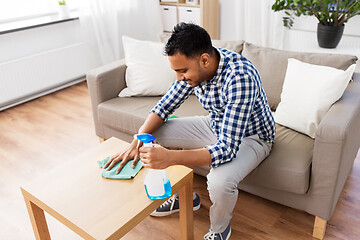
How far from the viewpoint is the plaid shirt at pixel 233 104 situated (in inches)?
54.1

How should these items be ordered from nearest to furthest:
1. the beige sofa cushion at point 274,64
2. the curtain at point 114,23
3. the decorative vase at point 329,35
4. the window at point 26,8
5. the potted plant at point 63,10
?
the beige sofa cushion at point 274,64 < the decorative vase at point 329,35 < the window at point 26,8 < the potted plant at point 63,10 < the curtain at point 114,23

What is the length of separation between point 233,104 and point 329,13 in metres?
1.79

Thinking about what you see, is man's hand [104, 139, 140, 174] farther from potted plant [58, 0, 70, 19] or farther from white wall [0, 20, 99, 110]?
potted plant [58, 0, 70, 19]

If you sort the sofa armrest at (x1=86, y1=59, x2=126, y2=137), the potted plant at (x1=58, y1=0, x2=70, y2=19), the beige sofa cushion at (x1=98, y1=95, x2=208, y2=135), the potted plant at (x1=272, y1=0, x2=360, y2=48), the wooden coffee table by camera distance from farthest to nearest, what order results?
1. the potted plant at (x1=58, y1=0, x2=70, y2=19)
2. the potted plant at (x1=272, y1=0, x2=360, y2=48)
3. the sofa armrest at (x1=86, y1=59, x2=126, y2=137)
4. the beige sofa cushion at (x1=98, y1=95, x2=208, y2=135)
5. the wooden coffee table

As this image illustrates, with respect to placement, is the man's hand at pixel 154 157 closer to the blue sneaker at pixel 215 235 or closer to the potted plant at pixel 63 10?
the blue sneaker at pixel 215 235

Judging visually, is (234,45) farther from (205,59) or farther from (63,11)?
(63,11)

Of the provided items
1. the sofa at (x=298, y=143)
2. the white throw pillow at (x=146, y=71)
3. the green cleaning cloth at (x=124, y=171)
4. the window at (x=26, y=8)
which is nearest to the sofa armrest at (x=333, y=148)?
the sofa at (x=298, y=143)

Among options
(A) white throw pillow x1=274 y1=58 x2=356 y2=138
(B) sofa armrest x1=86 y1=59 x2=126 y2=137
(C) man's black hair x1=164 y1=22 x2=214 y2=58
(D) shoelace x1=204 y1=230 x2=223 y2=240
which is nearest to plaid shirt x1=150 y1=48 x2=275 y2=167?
(C) man's black hair x1=164 y1=22 x2=214 y2=58

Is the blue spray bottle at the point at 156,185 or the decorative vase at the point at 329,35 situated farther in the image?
the decorative vase at the point at 329,35

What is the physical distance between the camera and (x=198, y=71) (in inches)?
54.7

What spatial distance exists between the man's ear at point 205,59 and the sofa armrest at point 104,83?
0.99 metres

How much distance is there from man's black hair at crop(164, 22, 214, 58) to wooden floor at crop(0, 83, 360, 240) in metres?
0.86

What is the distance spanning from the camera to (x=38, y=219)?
1.46 m

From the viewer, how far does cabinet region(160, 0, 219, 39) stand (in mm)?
3488
